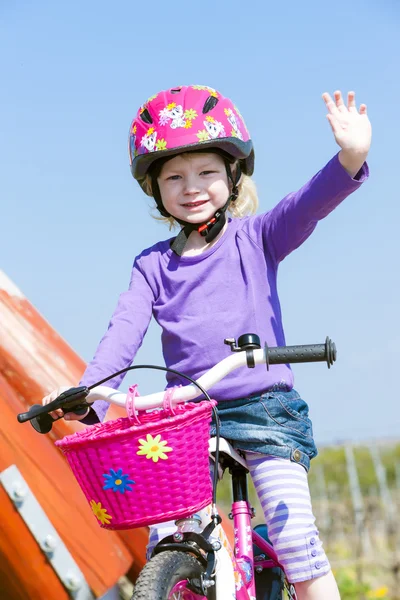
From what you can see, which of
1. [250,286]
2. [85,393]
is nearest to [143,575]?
[85,393]

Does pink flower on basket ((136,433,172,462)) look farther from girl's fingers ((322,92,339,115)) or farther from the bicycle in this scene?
girl's fingers ((322,92,339,115))

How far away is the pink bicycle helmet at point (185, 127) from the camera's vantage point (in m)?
3.20

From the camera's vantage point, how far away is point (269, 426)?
114 inches

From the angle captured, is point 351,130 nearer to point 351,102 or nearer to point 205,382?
point 351,102

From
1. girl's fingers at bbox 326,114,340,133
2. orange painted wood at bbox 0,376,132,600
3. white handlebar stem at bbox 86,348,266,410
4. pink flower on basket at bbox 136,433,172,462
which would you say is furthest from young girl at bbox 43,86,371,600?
orange painted wood at bbox 0,376,132,600

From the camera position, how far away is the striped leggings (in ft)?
9.21

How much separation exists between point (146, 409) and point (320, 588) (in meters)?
0.89

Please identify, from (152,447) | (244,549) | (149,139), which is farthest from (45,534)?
(149,139)

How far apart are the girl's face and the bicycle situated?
83cm

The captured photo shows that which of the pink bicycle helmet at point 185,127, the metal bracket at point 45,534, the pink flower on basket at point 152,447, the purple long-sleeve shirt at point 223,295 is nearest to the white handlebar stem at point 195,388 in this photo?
the pink flower on basket at point 152,447

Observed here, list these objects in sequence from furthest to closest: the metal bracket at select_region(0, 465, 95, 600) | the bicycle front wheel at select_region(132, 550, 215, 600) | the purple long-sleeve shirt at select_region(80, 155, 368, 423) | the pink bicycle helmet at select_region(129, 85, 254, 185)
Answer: the metal bracket at select_region(0, 465, 95, 600) < the pink bicycle helmet at select_region(129, 85, 254, 185) < the purple long-sleeve shirt at select_region(80, 155, 368, 423) < the bicycle front wheel at select_region(132, 550, 215, 600)

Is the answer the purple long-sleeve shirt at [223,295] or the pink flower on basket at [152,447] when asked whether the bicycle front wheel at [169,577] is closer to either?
the pink flower on basket at [152,447]

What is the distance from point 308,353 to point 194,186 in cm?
110

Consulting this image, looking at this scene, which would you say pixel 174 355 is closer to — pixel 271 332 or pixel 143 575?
pixel 271 332
